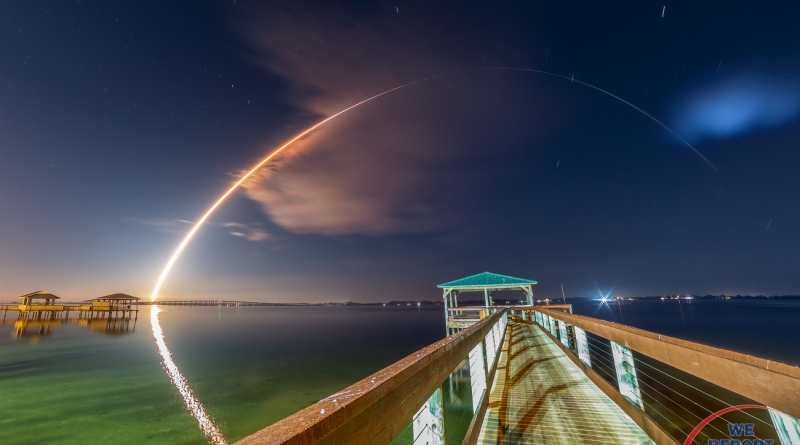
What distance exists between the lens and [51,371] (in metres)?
22.7

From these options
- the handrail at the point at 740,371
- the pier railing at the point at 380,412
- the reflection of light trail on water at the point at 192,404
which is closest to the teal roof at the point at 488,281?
the reflection of light trail on water at the point at 192,404

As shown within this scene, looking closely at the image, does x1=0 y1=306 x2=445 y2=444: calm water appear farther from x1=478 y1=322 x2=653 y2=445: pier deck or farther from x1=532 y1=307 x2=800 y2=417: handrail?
x1=532 y1=307 x2=800 y2=417: handrail

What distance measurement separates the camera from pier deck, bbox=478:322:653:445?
3.47 meters

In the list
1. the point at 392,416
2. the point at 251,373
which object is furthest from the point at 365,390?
the point at 251,373

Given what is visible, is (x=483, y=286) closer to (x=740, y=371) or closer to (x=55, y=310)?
(x=740, y=371)

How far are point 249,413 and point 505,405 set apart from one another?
47.3ft

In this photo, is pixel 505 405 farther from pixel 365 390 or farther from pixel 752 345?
pixel 752 345

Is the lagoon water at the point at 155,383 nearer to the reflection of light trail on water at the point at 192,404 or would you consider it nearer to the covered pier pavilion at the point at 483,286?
the reflection of light trail on water at the point at 192,404

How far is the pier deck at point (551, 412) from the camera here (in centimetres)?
347

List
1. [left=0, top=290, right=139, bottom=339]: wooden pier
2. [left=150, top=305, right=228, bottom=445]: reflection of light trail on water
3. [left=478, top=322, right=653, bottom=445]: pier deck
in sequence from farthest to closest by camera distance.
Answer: [left=0, top=290, right=139, bottom=339]: wooden pier
[left=150, top=305, right=228, bottom=445]: reflection of light trail on water
[left=478, top=322, right=653, bottom=445]: pier deck

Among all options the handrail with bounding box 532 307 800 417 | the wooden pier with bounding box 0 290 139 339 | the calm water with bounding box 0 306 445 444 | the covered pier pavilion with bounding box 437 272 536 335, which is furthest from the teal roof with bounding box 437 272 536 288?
the wooden pier with bounding box 0 290 139 339

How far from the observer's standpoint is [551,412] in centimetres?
421

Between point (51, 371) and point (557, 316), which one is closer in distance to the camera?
point (557, 316)

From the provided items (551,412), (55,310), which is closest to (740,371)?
(551,412)
